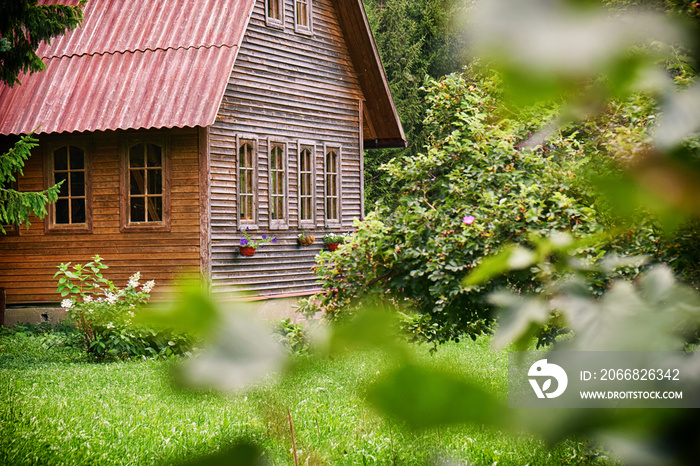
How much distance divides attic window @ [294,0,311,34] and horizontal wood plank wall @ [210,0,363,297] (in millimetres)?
89

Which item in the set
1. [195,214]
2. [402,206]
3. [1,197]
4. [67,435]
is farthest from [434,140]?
[1,197]

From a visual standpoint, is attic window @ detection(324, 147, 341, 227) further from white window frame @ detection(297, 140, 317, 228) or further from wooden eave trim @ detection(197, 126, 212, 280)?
wooden eave trim @ detection(197, 126, 212, 280)

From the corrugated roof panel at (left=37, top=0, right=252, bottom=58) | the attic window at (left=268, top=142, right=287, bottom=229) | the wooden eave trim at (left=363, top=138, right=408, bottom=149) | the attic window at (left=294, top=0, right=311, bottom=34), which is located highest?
the attic window at (left=294, top=0, right=311, bottom=34)

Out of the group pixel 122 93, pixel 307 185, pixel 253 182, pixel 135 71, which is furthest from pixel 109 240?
pixel 307 185

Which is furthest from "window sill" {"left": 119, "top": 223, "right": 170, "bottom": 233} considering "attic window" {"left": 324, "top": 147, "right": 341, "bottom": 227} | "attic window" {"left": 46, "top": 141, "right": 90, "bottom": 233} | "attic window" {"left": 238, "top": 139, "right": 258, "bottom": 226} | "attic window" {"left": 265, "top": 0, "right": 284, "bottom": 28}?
"attic window" {"left": 265, "top": 0, "right": 284, "bottom": 28}

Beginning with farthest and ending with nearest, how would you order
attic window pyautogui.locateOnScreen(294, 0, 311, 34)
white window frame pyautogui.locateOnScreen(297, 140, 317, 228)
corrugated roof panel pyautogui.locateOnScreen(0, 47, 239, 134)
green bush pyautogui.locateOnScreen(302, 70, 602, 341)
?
attic window pyautogui.locateOnScreen(294, 0, 311, 34), white window frame pyautogui.locateOnScreen(297, 140, 317, 228), corrugated roof panel pyautogui.locateOnScreen(0, 47, 239, 134), green bush pyautogui.locateOnScreen(302, 70, 602, 341)

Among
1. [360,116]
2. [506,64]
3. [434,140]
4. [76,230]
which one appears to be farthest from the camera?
[360,116]

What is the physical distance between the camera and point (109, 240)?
11547mm

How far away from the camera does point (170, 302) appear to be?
0.37 meters

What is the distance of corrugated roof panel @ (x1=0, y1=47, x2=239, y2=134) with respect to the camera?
10.6 m

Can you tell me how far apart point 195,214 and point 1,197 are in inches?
104

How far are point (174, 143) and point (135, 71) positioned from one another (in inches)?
47.5

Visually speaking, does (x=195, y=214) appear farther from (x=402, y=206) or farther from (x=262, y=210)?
(x=402, y=206)

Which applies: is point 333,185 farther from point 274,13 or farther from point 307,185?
point 274,13
